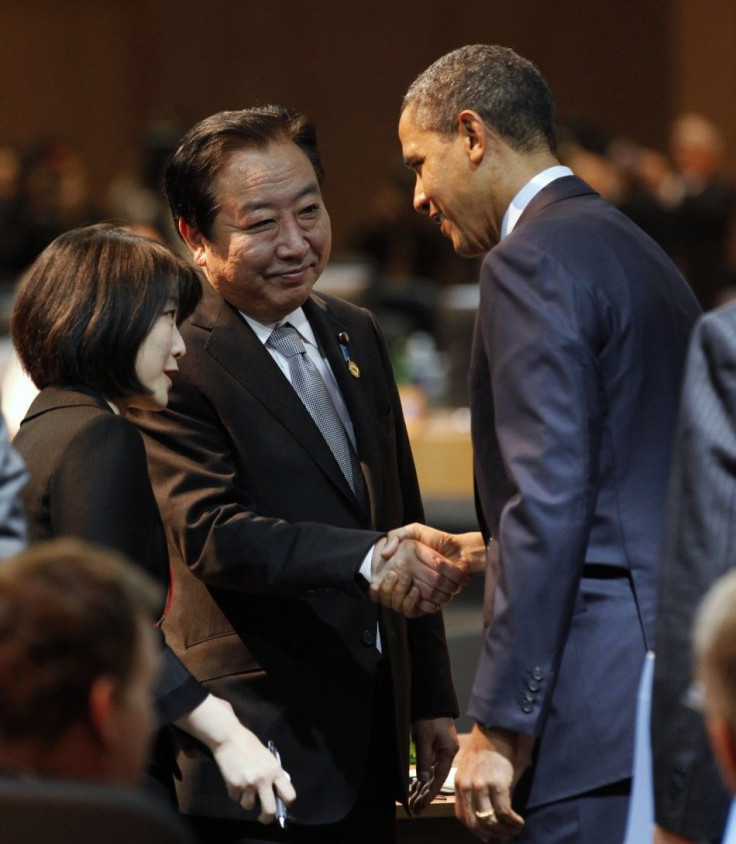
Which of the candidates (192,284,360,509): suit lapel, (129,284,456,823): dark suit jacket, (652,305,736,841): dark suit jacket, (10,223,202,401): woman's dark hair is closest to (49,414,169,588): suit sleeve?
(10,223,202,401): woman's dark hair

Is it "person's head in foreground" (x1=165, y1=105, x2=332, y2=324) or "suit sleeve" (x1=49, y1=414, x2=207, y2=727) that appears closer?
"suit sleeve" (x1=49, y1=414, x2=207, y2=727)

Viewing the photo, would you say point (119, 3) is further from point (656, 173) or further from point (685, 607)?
point (685, 607)

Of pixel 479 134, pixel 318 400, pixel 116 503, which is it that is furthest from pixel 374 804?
pixel 479 134

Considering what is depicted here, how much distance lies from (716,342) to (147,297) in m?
0.98

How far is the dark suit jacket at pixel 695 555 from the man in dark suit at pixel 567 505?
292 mm

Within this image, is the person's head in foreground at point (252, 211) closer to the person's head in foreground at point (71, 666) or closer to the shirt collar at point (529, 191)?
the shirt collar at point (529, 191)

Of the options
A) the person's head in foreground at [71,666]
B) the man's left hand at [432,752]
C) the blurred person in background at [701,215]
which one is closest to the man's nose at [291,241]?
the man's left hand at [432,752]

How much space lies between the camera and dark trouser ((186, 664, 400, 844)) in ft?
8.36

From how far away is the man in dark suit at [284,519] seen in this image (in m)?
2.50

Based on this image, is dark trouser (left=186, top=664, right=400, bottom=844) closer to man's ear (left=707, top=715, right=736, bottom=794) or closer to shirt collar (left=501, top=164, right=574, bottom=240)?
shirt collar (left=501, top=164, right=574, bottom=240)

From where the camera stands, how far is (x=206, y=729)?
2191 mm

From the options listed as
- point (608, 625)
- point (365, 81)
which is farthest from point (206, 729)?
point (365, 81)

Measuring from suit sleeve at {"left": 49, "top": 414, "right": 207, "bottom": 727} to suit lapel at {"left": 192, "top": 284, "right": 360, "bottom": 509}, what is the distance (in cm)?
44

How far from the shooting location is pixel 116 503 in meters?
2.13
